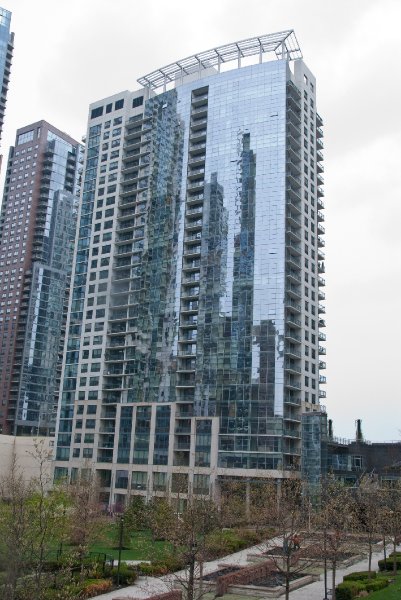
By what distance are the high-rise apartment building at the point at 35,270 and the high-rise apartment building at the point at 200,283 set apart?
57.6 m

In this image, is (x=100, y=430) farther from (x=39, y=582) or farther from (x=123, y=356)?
(x=39, y=582)

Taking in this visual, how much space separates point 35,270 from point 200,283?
86.8 meters

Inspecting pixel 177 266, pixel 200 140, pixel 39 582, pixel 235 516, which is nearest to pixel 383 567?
pixel 235 516

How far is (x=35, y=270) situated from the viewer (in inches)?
6875

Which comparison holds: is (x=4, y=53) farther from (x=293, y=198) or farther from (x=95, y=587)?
(x=95, y=587)

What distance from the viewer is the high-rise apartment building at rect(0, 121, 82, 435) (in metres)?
168

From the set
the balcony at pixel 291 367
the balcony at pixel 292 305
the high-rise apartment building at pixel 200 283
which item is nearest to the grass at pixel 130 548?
the high-rise apartment building at pixel 200 283

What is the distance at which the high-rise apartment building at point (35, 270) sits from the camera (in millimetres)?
168250

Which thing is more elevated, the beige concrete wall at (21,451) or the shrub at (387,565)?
the beige concrete wall at (21,451)

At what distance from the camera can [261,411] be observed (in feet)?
294

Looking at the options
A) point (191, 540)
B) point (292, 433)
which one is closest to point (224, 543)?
point (191, 540)

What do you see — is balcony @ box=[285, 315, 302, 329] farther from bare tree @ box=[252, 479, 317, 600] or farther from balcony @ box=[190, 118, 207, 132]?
balcony @ box=[190, 118, 207, 132]

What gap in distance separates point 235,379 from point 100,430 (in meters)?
28.8

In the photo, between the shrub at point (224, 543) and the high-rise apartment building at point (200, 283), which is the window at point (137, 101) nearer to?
the high-rise apartment building at point (200, 283)
